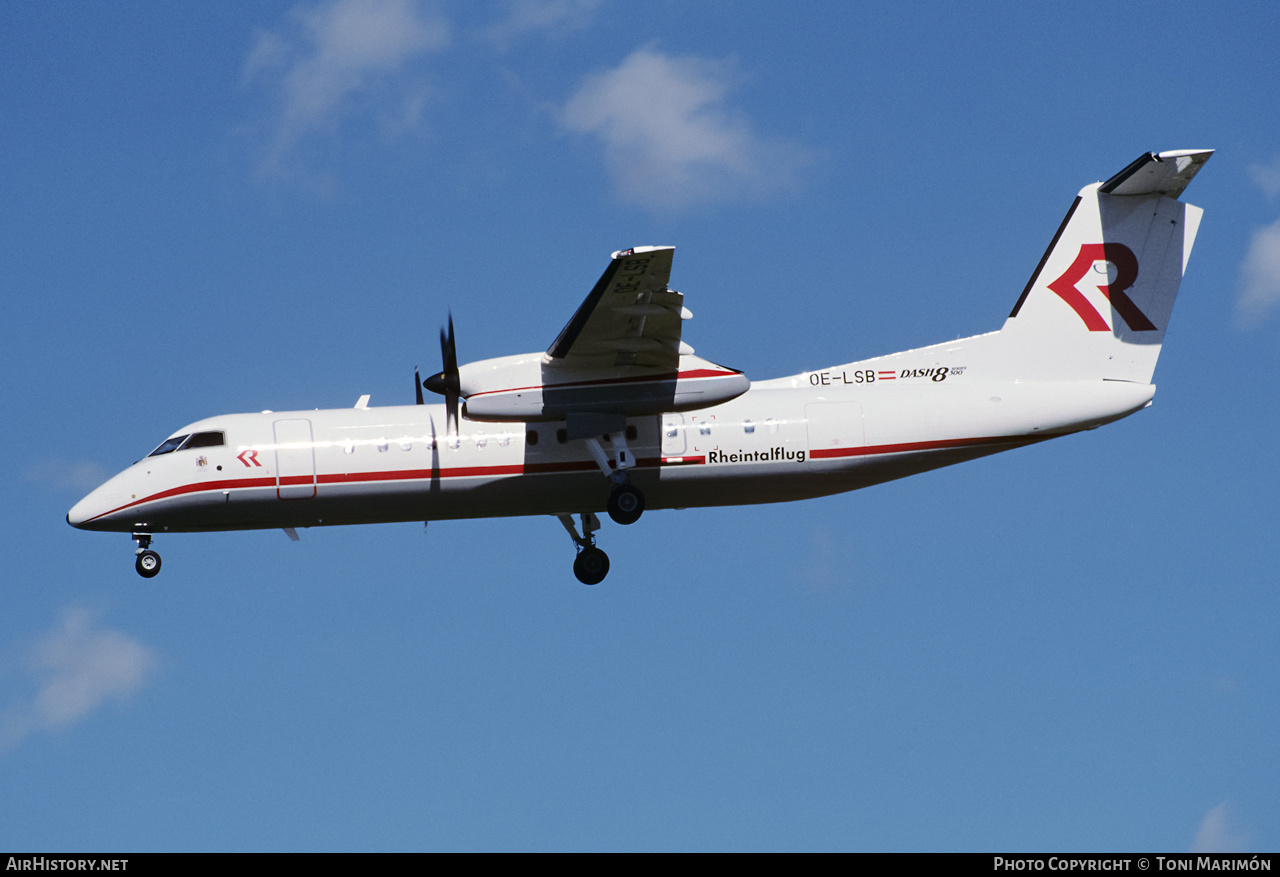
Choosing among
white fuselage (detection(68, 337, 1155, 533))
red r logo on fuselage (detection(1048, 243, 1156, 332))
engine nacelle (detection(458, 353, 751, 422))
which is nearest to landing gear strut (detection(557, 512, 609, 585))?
white fuselage (detection(68, 337, 1155, 533))

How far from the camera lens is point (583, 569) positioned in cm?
2391

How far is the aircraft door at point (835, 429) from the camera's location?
72.9ft

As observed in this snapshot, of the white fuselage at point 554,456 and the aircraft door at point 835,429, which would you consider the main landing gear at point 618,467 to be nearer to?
the white fuselage at point 554,456

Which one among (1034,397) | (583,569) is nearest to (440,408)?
(583,569)

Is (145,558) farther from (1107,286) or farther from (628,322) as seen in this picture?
(1107,286)

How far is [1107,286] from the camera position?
2366 centimetres

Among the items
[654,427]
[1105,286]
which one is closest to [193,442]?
[654,427]

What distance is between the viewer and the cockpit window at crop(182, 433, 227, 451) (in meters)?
21.9

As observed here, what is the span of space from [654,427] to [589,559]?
10.4ft

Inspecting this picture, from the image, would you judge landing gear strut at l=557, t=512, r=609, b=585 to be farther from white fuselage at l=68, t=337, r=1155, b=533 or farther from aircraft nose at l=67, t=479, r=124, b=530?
aircraft nose at l=67, t=479, r=124, b=530
